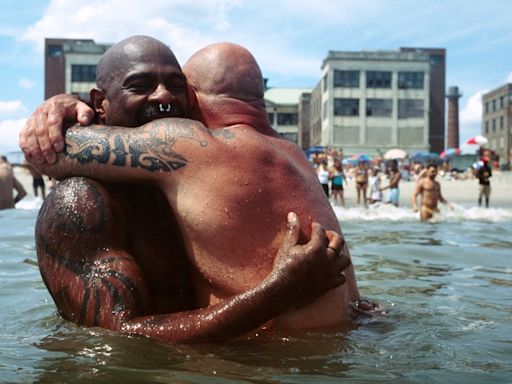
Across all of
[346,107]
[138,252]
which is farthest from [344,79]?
[138,252]

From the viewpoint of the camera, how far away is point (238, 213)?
2621mm

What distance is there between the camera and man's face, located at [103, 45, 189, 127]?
2.80 meters

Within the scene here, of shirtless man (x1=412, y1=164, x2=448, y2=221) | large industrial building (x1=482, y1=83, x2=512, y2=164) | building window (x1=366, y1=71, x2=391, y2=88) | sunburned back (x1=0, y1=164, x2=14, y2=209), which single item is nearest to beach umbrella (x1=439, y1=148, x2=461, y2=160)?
building window (x1=366, y1=71, x2=391, y2=88)

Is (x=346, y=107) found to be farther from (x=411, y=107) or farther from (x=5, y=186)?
(x=5, y=186)

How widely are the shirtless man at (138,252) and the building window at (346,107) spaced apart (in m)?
55.9

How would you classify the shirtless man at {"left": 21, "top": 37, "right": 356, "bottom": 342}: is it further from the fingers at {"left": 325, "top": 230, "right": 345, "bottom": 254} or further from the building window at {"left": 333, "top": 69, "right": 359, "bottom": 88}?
the building window at {"left": 333, "top": 69, "right": 359, "bottom": 88}

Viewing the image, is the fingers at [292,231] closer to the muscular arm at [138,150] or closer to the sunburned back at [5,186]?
the muscular arm at [138,150]

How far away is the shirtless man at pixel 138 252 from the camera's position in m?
2.48

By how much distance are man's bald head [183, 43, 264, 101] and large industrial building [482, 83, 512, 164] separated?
6784 cm

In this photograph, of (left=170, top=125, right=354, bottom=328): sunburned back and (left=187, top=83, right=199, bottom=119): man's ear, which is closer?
(left=170, top=125, right=354, bottom=328): sunburned back

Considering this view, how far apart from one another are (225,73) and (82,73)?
185 ft

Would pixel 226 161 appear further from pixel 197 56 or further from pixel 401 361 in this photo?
pixel 401 361

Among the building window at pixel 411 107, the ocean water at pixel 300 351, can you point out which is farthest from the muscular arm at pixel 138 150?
the building window at pixel 411 107

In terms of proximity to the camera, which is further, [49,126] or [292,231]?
[49,126]
